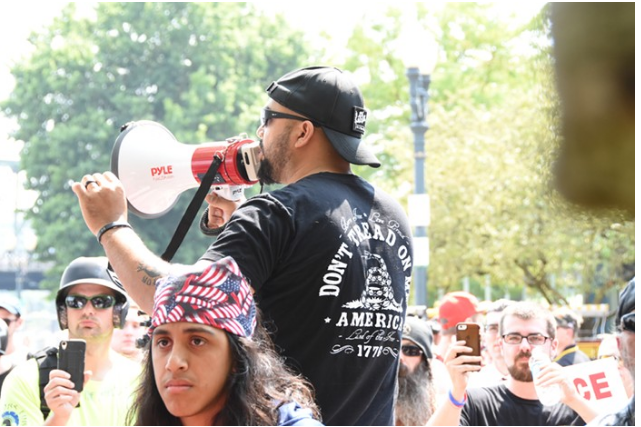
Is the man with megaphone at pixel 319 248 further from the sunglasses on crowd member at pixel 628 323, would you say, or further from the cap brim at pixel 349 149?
the sunglasses on crowd member at pixel 628 323

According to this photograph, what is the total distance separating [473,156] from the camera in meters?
24.2

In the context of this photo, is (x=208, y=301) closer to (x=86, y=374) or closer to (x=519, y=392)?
(x=86, y=374)

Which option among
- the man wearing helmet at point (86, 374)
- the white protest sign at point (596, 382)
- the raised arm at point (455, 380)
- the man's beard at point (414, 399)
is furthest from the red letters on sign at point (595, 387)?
the man wearing helmet at point (86, 374)

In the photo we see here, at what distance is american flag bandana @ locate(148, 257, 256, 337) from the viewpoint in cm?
201

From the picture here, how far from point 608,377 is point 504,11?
22.7 m

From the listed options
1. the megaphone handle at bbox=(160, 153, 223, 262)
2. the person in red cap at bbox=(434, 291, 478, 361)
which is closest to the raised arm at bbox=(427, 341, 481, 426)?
the megaphone handle at bbox=(160, 153, 223, 262)

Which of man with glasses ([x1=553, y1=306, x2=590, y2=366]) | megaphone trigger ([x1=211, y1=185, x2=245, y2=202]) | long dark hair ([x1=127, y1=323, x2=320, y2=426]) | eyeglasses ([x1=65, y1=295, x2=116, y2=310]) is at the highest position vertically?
megaphone trigger ([x1=211, y1=185, x2=245, y2=202])

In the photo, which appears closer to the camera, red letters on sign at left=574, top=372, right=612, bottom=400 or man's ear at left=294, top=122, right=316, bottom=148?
man's ear at left=294, top=122, right=316, bottom=148

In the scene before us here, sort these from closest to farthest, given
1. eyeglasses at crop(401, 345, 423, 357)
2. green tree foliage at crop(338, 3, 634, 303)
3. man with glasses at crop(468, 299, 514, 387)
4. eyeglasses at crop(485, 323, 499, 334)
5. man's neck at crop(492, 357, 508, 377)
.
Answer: eyeglasses at crop(401, 345, 423, 357) < man's neck at crop(492, 357, 508, 377) < man with glasses at crop(468, 299, 514, 387) < eyeglasses at crop(485, 323, 499, 334) < green tree foliage at crop(338, 3, 634, 303)

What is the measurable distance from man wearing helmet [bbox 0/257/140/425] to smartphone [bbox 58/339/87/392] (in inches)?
0.9

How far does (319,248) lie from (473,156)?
72.1ft

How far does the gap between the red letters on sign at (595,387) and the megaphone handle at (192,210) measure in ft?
7.59

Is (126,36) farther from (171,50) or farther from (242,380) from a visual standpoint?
(242,380)

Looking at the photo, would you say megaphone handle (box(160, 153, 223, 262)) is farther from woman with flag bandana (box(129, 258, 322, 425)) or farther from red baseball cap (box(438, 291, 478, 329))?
red baseball cap (box(438, 291, 478, 329))
